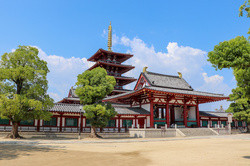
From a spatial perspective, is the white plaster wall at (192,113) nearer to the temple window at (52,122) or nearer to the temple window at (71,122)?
the temple window at (71,122)

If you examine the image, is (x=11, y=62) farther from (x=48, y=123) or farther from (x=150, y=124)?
(x=150, y=124)

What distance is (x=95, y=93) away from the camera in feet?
73.3

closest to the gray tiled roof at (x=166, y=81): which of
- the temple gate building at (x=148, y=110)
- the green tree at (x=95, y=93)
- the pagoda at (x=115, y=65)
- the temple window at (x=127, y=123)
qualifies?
the temple gate building at (x=148, y=110)

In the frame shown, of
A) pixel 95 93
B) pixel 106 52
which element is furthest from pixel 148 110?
pixel 106 52

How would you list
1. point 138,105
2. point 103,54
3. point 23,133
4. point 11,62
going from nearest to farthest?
1. point 11,62
2. point 23,133
3. point 138,105
4. point 103,54

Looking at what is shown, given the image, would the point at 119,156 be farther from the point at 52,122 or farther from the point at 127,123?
the point at 127,123

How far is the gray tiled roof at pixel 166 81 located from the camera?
32.6 meters

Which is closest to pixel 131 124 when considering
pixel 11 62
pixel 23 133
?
pixel 23 133

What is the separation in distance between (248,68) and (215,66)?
1.57 metres

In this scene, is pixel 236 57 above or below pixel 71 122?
above

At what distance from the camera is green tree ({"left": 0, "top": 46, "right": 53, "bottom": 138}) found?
62.7 ft

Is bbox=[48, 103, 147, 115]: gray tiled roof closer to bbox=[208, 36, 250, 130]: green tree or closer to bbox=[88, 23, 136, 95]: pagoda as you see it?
bbox=[88, 23, 136, 95]: pagoda

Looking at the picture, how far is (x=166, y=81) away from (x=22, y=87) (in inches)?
875

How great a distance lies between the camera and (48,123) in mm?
26078
